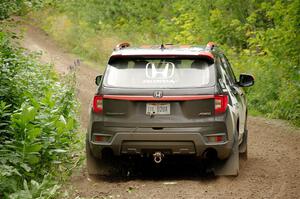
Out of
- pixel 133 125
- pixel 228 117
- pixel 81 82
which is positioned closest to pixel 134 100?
pixel 133 125

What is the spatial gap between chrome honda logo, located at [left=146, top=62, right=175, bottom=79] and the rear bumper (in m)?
0.74

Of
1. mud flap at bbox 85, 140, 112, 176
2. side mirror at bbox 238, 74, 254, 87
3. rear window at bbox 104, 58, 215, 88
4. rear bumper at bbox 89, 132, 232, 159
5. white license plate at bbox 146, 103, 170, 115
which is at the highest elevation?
rear window at bbox 104, 58, 215, 88

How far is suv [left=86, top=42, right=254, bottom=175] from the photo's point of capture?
28.3 feet

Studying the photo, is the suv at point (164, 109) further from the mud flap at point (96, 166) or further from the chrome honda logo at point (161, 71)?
the mud flap at point (96, 166)

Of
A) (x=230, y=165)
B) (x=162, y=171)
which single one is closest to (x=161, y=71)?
(x=230, y=165)

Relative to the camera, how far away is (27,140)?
7.99 metres

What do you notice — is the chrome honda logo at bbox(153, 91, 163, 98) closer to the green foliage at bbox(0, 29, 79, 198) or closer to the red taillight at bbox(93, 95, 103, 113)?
the red taillight at bbox(93, 95, 103, 113)

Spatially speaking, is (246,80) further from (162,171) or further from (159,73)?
(159,73)

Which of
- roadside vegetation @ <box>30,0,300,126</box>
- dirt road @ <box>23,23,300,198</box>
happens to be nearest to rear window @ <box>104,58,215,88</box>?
dirt road @ <box>23,23,300,198</box>

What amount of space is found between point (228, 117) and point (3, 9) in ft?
17.5

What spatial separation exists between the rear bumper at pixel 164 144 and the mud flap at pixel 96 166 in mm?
531

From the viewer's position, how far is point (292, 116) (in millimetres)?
16172

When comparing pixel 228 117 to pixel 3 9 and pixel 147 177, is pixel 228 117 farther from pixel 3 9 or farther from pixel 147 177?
pixel 3 9

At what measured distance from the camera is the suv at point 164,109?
8633mm
